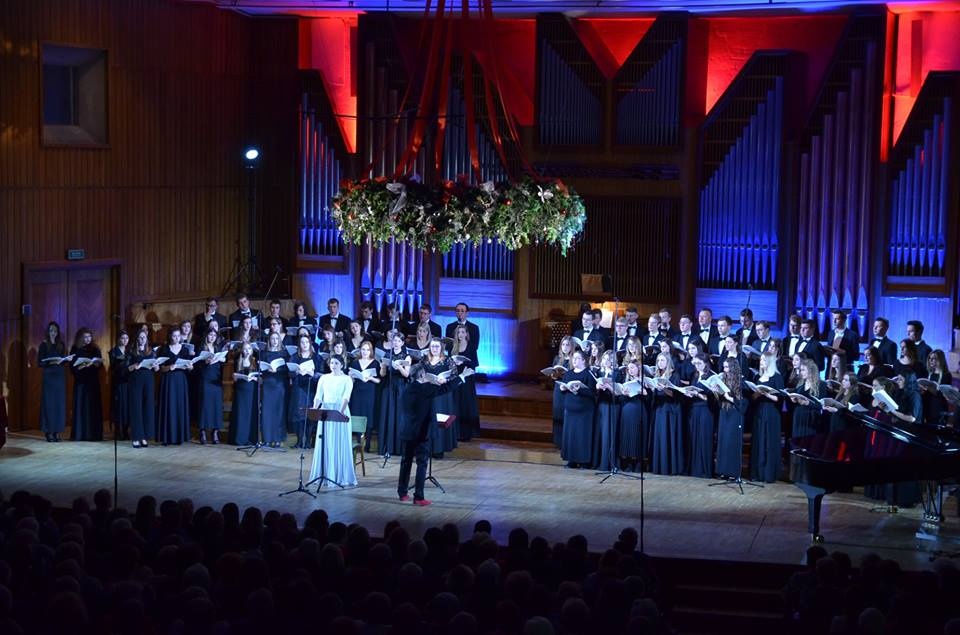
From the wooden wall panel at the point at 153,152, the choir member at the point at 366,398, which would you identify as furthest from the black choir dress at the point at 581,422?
the wooden wall panel at the point at 153,152

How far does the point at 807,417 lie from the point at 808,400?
517 millimetres

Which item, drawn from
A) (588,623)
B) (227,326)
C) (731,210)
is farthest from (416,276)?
→ (588,623)

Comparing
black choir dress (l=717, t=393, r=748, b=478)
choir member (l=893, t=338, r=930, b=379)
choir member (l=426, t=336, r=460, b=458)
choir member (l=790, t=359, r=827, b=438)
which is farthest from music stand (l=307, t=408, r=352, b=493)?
choir member (l=893, t=338, r=930, b=379)

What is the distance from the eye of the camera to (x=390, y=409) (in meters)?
16.2

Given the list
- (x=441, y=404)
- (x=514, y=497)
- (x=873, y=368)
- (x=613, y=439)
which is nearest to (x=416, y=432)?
(x=514, y=497)

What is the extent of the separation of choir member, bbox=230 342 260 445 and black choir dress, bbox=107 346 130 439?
127 centimetres

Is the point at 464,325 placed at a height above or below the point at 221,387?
above

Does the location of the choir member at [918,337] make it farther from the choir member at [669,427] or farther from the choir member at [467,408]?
the choir member at [467,408]

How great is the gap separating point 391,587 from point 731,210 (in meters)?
11.1

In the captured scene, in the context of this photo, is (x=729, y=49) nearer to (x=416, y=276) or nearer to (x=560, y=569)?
(x=416, y=276)

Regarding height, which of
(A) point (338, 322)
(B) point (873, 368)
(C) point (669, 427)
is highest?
(A) point (338, 322)

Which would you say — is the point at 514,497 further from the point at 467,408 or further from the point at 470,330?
the point at 470,330

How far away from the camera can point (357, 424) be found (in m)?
14.5

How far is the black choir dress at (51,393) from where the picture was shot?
16609 mm
